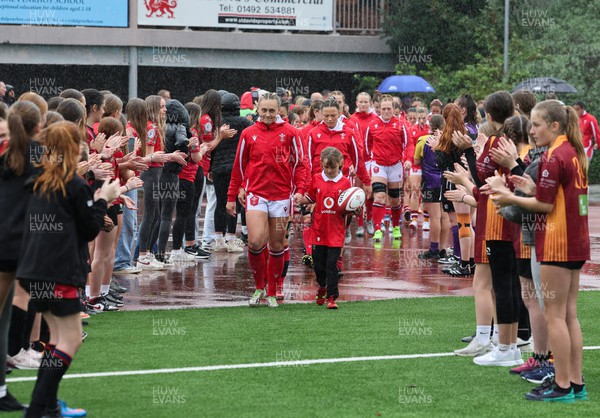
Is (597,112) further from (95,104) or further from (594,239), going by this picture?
(95,104)

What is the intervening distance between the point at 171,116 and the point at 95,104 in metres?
3.37

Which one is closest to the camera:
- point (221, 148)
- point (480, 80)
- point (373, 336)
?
point (373, 336)

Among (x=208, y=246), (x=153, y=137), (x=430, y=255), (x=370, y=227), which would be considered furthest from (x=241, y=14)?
(x=153, y=137)

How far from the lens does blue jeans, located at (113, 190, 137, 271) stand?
551 inches

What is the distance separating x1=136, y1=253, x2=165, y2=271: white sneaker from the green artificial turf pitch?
3.11 m

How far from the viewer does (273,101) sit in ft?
39.7

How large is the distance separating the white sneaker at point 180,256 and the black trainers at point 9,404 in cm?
798

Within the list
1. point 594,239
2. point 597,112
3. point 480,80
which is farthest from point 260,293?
point 597,112

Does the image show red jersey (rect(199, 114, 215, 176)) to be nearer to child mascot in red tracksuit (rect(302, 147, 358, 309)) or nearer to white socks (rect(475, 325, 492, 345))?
child mascot in red tracksuit (rect(302, 147, 358, 309))

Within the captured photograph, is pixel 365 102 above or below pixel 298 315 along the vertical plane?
above

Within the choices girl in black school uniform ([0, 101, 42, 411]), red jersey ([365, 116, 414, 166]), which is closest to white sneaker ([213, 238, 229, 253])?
red jersey ([365, 116, 414, 166])

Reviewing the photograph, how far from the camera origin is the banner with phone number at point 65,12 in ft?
95.2

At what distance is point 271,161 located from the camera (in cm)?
1196

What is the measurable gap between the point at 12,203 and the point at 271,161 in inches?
188
